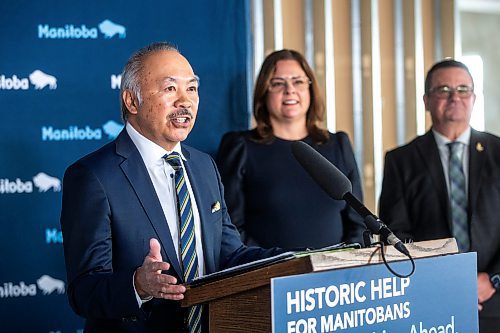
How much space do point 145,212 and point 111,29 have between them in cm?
170

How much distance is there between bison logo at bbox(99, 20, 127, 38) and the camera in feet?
12.2

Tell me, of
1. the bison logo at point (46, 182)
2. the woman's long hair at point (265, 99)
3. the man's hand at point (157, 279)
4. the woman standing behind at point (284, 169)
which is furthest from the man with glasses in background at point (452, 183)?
the man's hand at point (157, 279)

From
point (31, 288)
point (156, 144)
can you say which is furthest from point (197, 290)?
point (31, 288)

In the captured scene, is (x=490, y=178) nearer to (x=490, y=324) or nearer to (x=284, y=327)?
(x=490, y=324)

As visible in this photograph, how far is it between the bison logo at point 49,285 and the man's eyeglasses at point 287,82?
136cm

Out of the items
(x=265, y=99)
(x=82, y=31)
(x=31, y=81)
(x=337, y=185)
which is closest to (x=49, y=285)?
(x=31, y=81)

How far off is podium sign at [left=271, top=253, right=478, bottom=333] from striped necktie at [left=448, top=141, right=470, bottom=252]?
5.17ft

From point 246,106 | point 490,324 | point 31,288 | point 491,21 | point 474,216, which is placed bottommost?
point 490,324

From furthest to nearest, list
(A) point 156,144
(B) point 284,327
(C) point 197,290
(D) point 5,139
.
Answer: (D) point 5,139 → (A) point 156,144 → (C) point 197,290 → (B) point 284,327

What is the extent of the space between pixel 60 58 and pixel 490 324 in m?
2.38

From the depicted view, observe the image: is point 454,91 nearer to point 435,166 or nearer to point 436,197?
point 435,166

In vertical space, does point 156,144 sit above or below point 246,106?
below

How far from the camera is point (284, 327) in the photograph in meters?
1.69

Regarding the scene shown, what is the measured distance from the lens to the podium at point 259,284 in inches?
68.1
